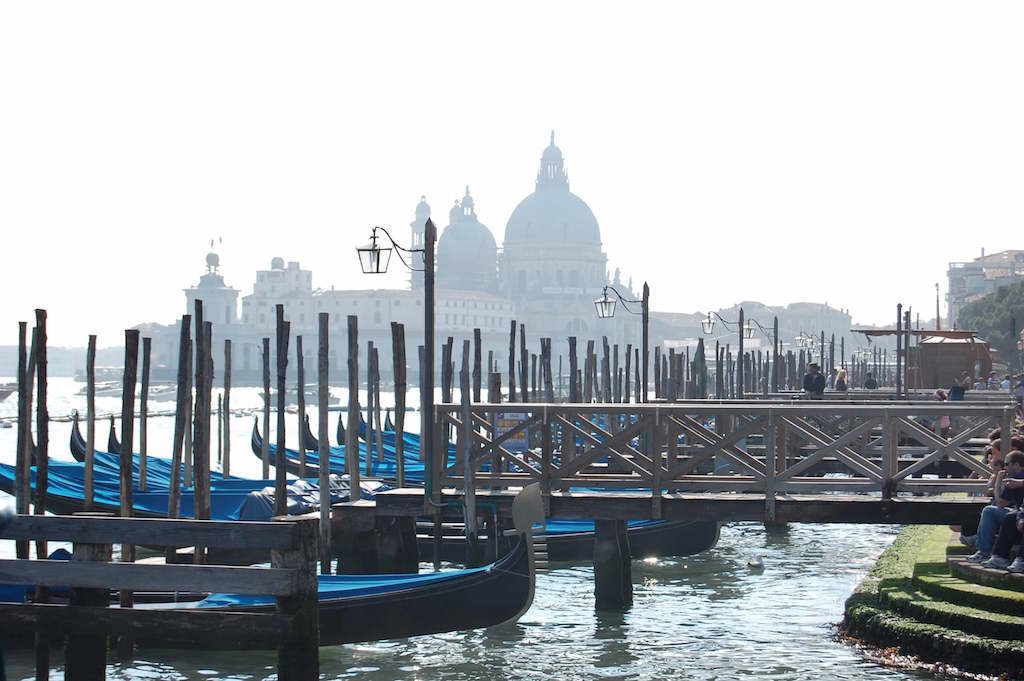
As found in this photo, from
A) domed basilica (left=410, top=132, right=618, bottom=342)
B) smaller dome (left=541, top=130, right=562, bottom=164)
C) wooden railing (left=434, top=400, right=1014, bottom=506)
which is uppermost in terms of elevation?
smaller dome (left=541, top=130, right=562, bottom=164)

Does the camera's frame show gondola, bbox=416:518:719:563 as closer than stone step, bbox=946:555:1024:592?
No

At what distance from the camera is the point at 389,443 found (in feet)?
73.4

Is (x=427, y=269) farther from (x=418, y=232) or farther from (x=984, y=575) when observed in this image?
(x=418, y=232)

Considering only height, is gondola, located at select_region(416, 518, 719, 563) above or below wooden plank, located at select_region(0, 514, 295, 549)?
below

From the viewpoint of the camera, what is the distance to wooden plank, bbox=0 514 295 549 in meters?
7.26

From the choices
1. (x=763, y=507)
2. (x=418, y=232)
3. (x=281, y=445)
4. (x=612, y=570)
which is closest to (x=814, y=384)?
(x=612, y=570)

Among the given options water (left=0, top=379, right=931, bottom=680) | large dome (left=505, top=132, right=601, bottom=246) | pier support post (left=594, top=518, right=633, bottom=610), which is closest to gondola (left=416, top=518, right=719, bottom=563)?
water (left=0, top=379, right=931, bottom=680)

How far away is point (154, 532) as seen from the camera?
7527mm

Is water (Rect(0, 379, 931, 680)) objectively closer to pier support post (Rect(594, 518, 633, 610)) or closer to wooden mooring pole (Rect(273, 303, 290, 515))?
pier support post (Rect(594, 518, 633, 610))

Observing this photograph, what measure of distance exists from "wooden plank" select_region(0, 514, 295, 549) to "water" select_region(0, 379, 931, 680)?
94.6 inches

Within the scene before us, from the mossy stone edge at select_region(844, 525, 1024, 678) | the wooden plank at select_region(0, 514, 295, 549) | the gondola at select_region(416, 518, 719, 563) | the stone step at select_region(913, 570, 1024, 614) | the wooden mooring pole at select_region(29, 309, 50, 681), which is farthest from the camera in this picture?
the gondola at select_region(416, 518, 719, 563)

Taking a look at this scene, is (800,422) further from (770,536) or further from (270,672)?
(770,536)

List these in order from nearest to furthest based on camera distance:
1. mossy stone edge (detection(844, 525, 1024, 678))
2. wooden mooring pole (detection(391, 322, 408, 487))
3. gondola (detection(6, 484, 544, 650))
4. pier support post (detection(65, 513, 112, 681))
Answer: pier support post (detection(65, 513, 112, 681)) → mossy stone edge (detection(844, 525, 1024, 678)) → gondola (detection(6, 484, 544, 650)) → wooden mooring pole (detection(391, 322, 408, 487))

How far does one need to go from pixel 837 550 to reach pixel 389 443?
789 centimetres
